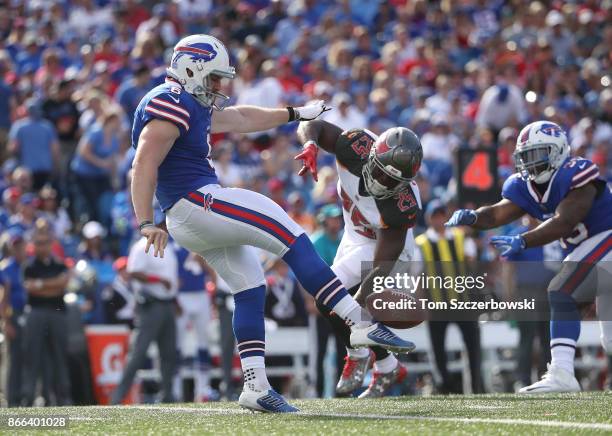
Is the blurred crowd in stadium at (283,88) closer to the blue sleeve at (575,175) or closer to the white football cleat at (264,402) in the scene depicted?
the blue sleeve at (575,175)

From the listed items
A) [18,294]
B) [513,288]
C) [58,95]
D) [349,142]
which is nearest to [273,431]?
[349,142]

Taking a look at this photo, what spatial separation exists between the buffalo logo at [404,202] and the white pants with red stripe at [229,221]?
112cm

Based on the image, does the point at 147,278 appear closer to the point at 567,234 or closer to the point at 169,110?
the point at 567,234

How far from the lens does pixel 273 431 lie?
17.1 feet

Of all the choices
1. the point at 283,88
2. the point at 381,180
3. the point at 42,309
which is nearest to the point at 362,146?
the point at 381,180

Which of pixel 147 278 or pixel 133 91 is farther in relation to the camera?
pixel 133 91

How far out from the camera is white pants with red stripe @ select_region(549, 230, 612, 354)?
24.6ft

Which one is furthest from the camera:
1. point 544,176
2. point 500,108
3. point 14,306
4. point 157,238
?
point 500,108

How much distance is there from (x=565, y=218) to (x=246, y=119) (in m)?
2.04

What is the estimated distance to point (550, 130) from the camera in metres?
7.64

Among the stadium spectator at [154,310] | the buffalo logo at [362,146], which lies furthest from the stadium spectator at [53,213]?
the buffalo logo at [362,146]

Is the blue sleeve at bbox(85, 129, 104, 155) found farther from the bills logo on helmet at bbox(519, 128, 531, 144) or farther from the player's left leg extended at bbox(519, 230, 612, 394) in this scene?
the player's left leg extended at bbox(519, 230, 612, 394)

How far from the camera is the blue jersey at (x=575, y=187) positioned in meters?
7.47

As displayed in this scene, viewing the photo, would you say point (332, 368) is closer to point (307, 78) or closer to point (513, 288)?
point (513, 288)
